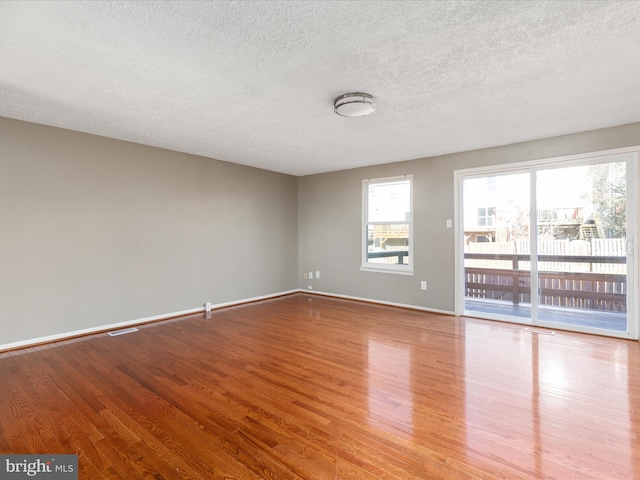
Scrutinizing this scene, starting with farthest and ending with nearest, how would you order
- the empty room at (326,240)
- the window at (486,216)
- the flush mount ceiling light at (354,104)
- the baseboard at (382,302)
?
the baseboard at (382,302), the window at (486,216), the flush mount ceiling light at (354,104), the empty room at (326,240)

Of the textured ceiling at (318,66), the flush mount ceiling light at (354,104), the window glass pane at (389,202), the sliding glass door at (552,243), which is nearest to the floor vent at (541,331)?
the sliding glass door at (552,243)

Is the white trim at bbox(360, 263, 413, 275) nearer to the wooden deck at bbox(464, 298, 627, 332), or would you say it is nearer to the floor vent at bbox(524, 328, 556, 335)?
the wooden deck at bbox(464, 298, 627, 332)

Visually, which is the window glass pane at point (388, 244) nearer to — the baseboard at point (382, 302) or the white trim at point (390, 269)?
the white trim at point (390, 269)

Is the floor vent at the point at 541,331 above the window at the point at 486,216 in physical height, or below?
below

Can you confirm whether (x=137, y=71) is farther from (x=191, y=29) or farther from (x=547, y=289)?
(x=547, y=289)

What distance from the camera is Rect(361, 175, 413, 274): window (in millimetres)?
5277

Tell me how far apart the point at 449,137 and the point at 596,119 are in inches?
57.0

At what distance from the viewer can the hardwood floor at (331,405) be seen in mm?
1668

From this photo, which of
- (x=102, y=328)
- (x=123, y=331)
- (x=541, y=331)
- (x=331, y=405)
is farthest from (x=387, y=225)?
(x=102, y=328)

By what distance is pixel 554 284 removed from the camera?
4016 mm

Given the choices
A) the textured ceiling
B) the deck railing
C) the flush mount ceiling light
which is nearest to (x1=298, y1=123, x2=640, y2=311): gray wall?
the textured ceiling

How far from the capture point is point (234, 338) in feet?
12.2

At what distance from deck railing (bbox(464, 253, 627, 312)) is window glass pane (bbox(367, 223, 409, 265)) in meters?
1.02

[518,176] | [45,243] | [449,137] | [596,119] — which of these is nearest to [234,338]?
[45,243]
